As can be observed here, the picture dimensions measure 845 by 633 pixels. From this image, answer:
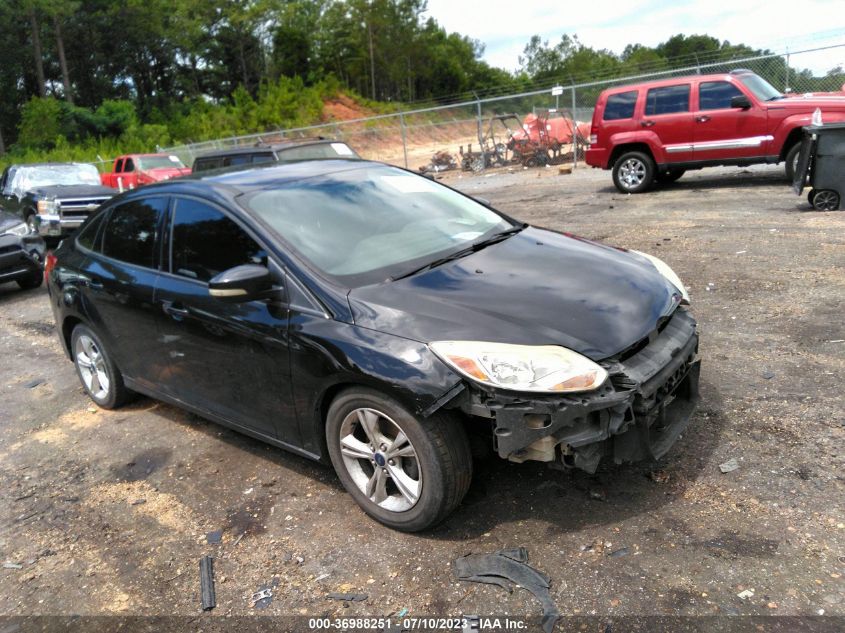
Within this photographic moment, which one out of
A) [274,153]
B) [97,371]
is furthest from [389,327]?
[274,153]

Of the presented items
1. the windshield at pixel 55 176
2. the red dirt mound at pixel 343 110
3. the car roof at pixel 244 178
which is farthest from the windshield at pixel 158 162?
the red dirt mound at pixel 343 110

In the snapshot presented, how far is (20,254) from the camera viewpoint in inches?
369

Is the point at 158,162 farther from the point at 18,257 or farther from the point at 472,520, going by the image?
the point at 472,520

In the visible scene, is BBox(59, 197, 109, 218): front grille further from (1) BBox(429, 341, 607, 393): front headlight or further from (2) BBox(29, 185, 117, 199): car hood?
(1) BBox(429, 341, 607, 393): front headlight

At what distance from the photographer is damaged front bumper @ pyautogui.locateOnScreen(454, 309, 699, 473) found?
273cm

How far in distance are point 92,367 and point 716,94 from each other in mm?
11037

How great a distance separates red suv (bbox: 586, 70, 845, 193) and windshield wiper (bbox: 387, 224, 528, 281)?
8831 millimetres

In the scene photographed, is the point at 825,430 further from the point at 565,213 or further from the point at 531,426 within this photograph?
the point at 565,213

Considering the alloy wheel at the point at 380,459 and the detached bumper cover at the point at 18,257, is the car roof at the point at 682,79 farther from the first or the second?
the alloy wheel at the point at 380,459

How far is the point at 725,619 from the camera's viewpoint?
2.41 meters

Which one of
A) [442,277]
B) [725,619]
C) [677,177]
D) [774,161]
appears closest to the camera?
[725,619]

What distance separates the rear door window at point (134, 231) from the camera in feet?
13.8

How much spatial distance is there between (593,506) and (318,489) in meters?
1.45

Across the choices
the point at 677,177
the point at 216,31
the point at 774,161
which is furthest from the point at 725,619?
the point at 216,31
